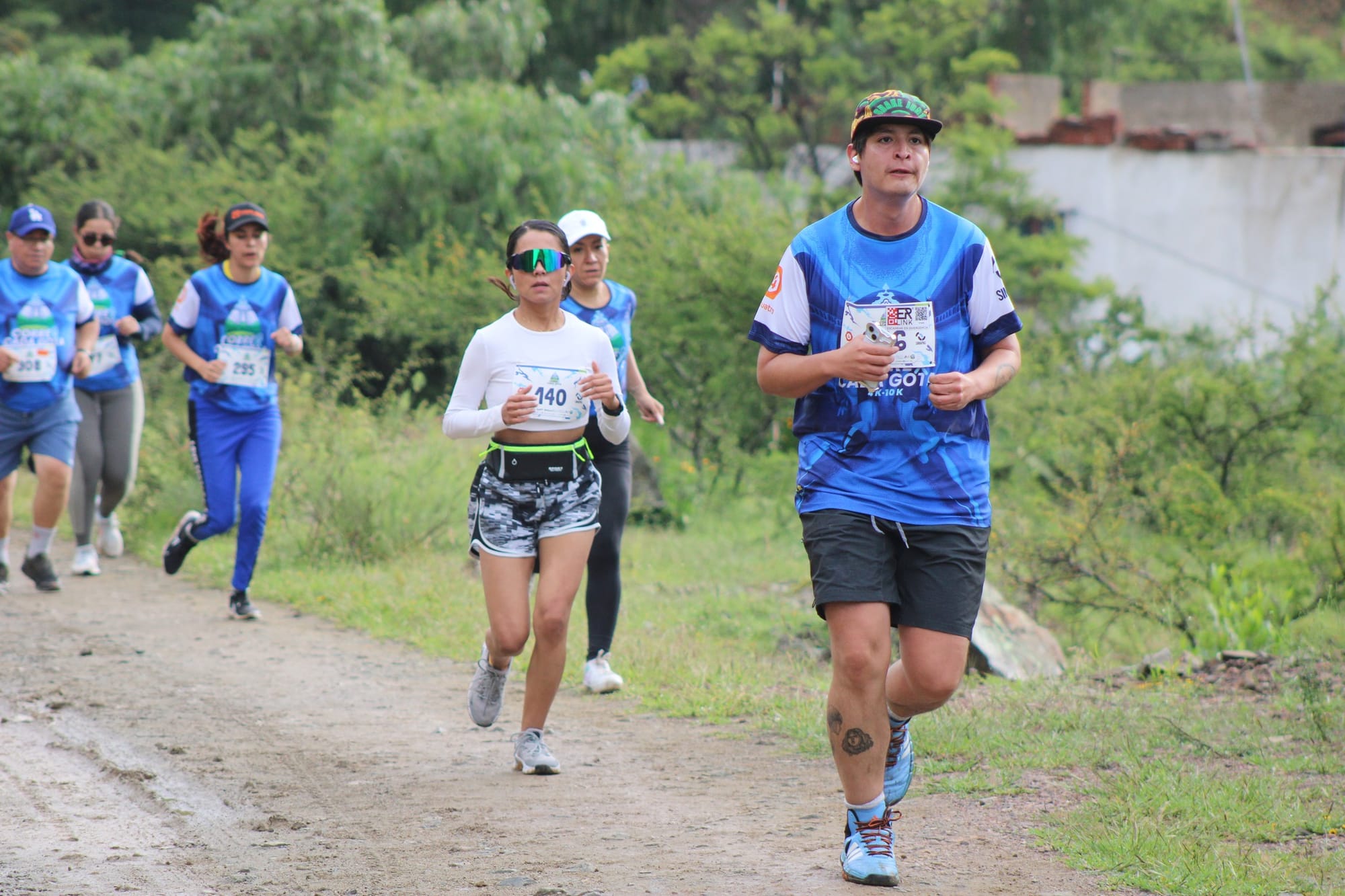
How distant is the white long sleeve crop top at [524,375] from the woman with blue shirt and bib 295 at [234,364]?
3.14 meters

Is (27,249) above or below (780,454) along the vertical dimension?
above

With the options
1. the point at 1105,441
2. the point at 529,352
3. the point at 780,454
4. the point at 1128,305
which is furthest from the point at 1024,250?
the point at 529,352

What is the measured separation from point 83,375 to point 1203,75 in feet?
126

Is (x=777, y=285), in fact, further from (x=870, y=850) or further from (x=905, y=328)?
(x=870, y=850)

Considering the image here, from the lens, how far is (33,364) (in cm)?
855

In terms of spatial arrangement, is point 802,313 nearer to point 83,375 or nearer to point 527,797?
point 527,797

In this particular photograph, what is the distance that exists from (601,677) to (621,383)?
4.70ft

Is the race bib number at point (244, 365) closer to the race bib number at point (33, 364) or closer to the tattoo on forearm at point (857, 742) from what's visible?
the race bib number at point (33, 364)

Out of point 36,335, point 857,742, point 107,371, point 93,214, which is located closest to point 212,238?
point 36,335

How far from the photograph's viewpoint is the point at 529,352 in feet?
17.6

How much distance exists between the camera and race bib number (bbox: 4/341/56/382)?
8.52m

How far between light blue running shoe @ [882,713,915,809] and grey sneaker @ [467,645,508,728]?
5.40ft

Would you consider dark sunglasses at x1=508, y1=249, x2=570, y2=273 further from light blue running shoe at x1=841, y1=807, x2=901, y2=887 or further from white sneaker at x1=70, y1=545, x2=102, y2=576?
white sneaker at x1=70, y1=545, x2=102, y2=576

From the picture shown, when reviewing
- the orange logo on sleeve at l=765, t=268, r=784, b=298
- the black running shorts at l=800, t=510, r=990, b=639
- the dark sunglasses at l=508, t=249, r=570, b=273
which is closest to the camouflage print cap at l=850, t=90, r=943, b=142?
the orange logo on sleeve at l=765, t=268, r=784, b=298
